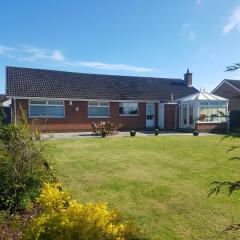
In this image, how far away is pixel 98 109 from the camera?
1136 inches

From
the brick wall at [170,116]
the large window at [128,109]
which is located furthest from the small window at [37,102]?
the brick wall at [170,116]

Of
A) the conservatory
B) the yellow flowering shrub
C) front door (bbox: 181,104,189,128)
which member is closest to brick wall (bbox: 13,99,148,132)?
front door (bbox: 181,104,189,128)

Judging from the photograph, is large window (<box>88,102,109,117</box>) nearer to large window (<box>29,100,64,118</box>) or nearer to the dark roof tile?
the dark roof tile

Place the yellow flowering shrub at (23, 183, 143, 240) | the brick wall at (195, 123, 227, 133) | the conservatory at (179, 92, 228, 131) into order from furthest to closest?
the conservatory at (179, 92, 228, 131) < the brick wall at (195, 123, 227, 133) < the yellow flowering shrub at (23, 183, 143, 240)

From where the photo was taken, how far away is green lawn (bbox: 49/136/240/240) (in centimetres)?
574

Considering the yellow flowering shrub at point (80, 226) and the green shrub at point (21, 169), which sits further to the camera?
the green shrub at point (21, 169)

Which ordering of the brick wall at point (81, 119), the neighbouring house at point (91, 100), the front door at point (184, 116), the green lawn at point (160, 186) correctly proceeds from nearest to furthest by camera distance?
the green lawn at point (160, 186) → the neighbouring house at point (91, 100) → the brick wall at point (81, 119) → the front door at point (184, 116)

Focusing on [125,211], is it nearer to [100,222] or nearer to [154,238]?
[154,238]

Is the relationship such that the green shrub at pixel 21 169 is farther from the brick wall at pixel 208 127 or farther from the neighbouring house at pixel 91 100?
the brick wall at pixel 208 127

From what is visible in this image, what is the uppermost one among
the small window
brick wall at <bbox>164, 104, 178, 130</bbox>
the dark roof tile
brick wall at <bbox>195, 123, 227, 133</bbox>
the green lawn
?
the dark roof tile

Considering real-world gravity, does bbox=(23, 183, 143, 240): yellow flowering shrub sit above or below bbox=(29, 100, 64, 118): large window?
below

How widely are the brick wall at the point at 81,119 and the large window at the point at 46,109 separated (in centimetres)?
40

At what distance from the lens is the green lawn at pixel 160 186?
5736 mm

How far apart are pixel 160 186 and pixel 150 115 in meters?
22.7
